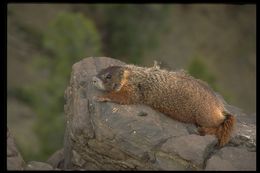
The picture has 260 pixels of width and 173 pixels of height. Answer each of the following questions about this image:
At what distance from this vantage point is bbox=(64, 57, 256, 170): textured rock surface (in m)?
11.2

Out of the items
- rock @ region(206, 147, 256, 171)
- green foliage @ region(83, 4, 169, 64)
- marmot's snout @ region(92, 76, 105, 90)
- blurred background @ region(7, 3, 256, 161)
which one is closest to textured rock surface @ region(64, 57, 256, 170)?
rock @ region(206, 147, 256, 171)

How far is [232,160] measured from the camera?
36.9ft

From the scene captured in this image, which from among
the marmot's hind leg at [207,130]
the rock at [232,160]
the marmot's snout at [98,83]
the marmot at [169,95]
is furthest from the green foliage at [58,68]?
the rock at [232,160]

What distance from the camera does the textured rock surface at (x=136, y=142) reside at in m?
11.2

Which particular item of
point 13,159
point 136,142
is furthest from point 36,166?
point 136,142

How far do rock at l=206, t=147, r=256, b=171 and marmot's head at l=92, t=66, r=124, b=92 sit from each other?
2098mm

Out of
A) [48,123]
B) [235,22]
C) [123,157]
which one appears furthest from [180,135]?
[235,22]

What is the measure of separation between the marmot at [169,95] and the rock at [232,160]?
639mm

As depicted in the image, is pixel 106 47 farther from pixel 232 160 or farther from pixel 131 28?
pixel 232 160

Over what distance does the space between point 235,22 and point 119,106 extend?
102 ft

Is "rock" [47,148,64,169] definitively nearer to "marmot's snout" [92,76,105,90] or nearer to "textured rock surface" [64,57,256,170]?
"textured rock surface" [64,57,256,170]

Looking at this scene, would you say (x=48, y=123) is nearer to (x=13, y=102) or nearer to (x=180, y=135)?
(x=13, y=102)

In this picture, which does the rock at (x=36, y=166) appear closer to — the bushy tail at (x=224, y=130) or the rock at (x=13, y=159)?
the rock at (x=13, y=159)

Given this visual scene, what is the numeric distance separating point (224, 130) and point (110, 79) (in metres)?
2.03
